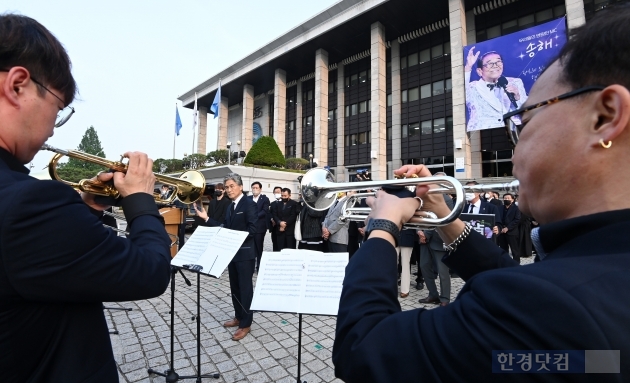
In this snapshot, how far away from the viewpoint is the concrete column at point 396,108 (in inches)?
1052

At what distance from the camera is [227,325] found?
14.9ft

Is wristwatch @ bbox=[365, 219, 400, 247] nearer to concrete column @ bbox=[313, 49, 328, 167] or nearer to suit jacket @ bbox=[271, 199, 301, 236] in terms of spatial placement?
suit jacket @ bbox=[271, 199, 301, 236]

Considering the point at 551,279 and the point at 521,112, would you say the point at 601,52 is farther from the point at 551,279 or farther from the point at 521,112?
the point at 551,279

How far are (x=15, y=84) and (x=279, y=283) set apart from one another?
2051 mm

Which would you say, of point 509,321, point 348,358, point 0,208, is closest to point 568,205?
point 509,321

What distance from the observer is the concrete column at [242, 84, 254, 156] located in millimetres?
35094

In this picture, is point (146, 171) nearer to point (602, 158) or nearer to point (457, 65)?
point (602, 158)

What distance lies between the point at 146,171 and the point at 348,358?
1411 mm

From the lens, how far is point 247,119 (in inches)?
1389

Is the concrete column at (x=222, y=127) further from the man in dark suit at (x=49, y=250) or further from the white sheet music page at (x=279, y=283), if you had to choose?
the man in dark suit at (x=49, y=250)

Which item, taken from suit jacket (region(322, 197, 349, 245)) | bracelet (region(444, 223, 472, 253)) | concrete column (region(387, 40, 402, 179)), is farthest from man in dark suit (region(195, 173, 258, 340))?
concrete column (region(387, 40, 402, 179))

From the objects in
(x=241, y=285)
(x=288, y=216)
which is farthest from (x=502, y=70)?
(x=241, y=285)

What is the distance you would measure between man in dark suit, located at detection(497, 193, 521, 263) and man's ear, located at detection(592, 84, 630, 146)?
7.60 meters

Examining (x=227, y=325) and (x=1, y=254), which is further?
(x=227, y=325)
